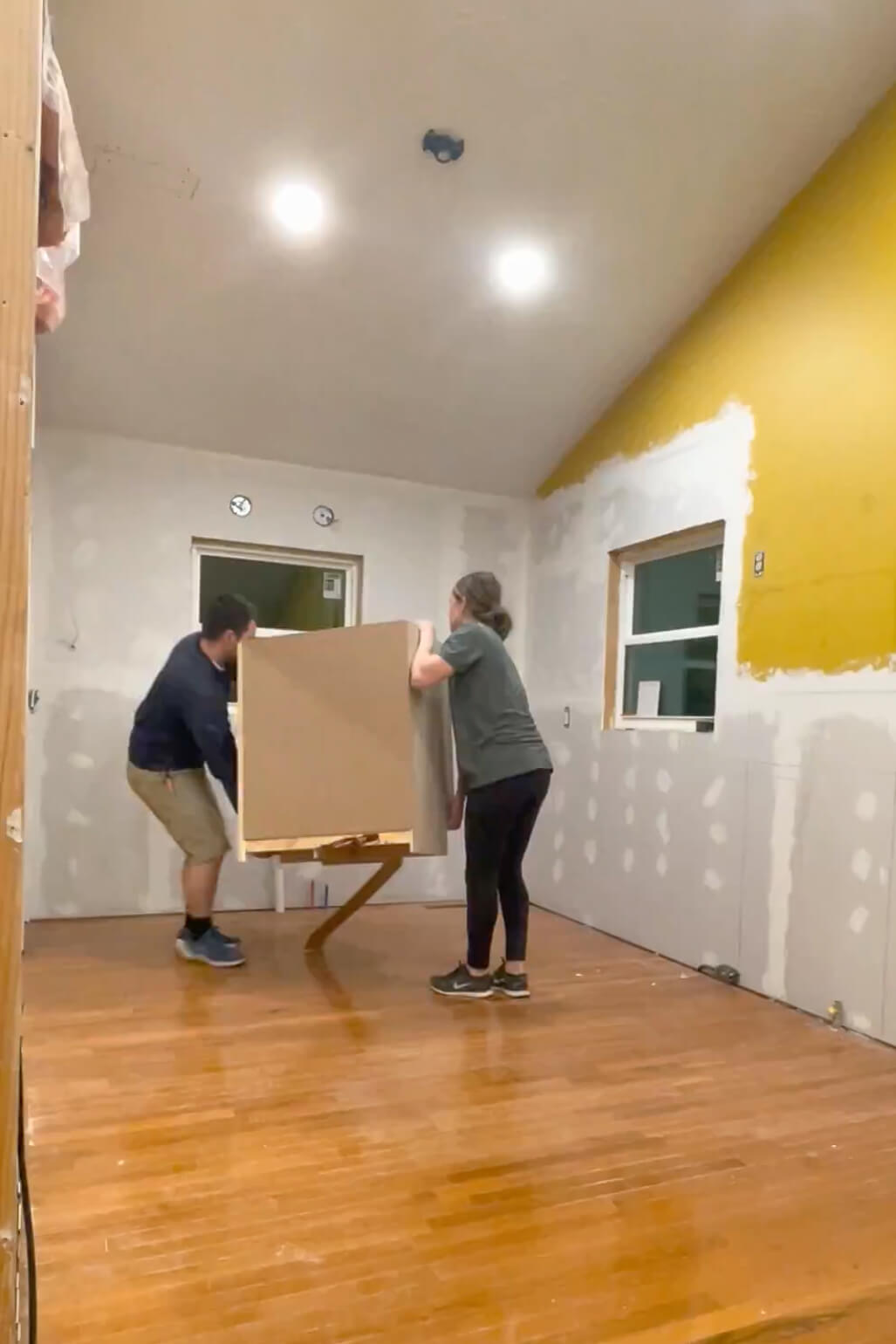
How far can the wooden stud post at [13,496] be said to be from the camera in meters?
0.72

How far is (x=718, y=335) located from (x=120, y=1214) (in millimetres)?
3329

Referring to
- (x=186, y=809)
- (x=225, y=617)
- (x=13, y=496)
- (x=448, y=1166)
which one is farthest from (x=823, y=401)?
(x=13, y=496)

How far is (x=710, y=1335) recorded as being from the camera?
1310mm

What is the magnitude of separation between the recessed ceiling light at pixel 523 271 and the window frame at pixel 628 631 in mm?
1112

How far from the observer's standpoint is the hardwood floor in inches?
53.6

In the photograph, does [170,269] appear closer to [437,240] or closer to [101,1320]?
[437,240]

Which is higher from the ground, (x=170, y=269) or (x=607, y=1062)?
(x=170, y=269)

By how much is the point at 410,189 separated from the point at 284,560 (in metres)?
1.87

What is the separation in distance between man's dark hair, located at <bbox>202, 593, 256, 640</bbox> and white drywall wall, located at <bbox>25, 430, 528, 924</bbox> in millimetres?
874

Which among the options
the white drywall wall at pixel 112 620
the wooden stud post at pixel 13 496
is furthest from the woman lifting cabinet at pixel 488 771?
the wooden stud post at pixel 13 496

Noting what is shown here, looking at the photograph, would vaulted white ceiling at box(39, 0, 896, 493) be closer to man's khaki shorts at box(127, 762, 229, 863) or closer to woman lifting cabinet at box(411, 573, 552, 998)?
woman lifting cabinet at box(411, 573, 552, 998)

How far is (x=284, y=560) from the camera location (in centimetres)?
436

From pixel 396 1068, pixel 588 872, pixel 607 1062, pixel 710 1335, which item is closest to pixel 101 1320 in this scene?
pixel 710 1335

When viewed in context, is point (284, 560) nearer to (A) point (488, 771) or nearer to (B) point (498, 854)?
(A) point (488, 771)
